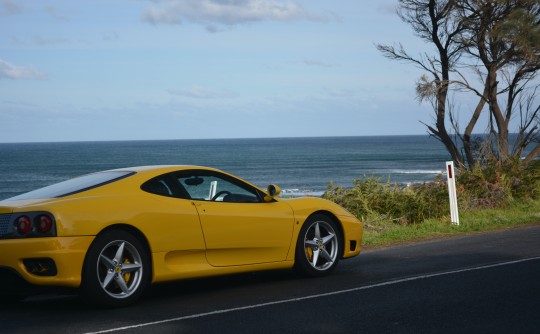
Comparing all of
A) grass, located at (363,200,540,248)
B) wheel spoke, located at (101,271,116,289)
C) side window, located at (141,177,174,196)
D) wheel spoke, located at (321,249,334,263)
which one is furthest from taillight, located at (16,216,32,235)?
grass, located at (363,200,540,248)

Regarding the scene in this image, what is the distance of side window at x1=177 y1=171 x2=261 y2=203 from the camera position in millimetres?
8969

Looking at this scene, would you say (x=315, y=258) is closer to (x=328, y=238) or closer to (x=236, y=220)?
(x=328, y=238)

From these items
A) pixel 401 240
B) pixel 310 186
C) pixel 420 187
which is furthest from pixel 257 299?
pixel 310 186

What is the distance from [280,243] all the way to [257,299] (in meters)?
1.19

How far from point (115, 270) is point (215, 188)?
1.76 m

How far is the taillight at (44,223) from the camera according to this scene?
7645 millimetres

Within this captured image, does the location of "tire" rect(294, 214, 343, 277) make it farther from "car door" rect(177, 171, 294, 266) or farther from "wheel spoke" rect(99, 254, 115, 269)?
"wheel spoke" rect(99, 254, 115, 269)

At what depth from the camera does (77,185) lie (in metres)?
8.63

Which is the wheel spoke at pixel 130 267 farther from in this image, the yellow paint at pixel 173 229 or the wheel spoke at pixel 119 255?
the yellow paint at pixel 173 229

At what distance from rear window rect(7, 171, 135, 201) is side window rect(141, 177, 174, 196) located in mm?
247

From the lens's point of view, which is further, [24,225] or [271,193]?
[271,193]

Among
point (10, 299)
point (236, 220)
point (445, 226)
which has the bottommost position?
point (445, 226)

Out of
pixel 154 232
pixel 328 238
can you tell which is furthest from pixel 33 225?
A: pixel 328 238

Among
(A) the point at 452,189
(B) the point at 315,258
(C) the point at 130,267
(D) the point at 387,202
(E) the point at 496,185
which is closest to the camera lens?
(C) the point at 130,267
